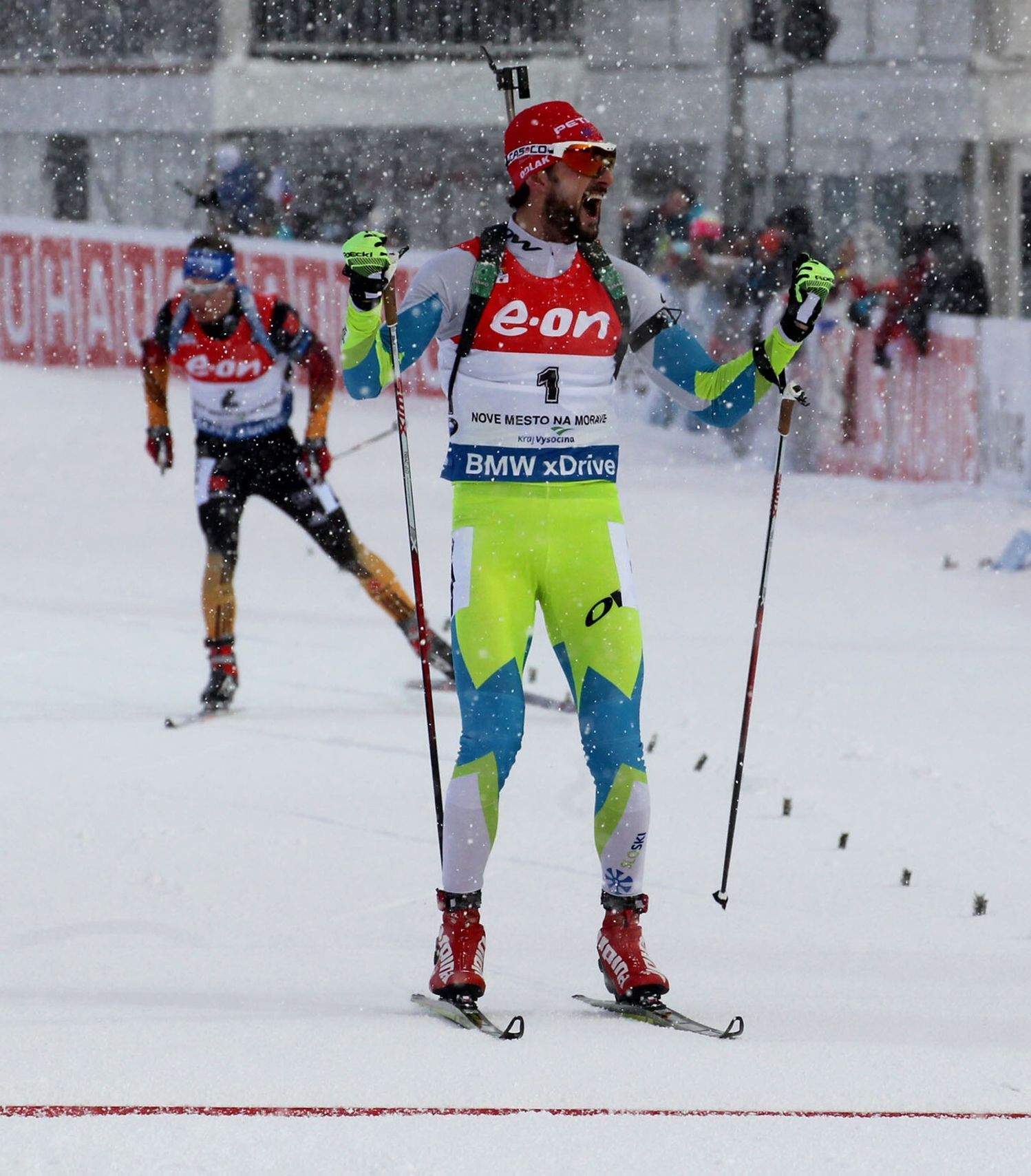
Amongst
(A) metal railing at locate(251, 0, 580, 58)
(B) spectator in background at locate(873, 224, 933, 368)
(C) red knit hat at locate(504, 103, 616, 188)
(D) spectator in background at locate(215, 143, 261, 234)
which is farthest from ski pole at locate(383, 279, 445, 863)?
(A) metal railing at locate(251, 0, 580, 58)

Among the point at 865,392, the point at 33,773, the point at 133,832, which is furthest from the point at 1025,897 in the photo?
the point at 865,392

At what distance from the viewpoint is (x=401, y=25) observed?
28109 millimetres

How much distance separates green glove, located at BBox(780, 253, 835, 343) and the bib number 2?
57 centimetres

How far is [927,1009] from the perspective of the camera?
4.61 meters

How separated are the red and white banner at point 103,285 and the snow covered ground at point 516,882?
336 inches

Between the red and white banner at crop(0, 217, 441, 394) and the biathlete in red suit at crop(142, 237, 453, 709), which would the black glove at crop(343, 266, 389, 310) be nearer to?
the biathlete in red suit at crop(142, 237, 453, 709)

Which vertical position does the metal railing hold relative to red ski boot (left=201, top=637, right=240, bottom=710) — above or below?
above

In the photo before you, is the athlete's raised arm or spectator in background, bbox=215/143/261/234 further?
spectator in background, bbox=215/143/261/234

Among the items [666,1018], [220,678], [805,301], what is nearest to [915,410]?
[220,678]

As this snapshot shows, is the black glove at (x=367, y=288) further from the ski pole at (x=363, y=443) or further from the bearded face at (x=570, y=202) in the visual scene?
the ski pole at (x=363, y=443)

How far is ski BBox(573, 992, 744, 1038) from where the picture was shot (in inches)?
168

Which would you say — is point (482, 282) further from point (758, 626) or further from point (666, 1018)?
point (666, 1018)

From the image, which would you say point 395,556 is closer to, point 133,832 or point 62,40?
point 133,832

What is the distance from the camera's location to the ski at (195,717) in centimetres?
820
